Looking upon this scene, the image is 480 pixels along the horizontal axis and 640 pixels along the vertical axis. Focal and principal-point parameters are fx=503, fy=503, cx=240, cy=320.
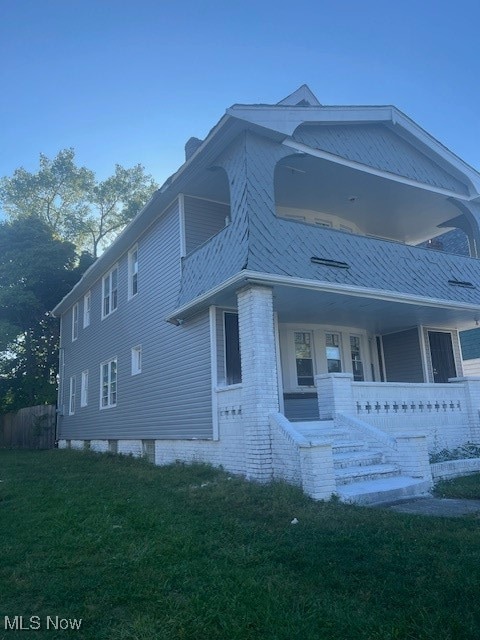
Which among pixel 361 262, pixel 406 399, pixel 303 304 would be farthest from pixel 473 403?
pixel 303 304

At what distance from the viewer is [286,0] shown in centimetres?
1170

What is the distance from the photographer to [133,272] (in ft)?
51.4

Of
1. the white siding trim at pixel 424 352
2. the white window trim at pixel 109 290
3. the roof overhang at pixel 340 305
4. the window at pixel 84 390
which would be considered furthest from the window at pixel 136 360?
the white siding trim at pixel 424 352

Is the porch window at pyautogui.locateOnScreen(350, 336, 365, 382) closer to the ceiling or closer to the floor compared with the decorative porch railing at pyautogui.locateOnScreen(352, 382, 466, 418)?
closer to the ceiling

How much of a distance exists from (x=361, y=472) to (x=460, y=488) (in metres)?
1.65

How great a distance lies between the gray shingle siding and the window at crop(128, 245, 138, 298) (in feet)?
22.5

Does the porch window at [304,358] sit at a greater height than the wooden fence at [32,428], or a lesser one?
greater

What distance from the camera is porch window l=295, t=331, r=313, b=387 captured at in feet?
41.7

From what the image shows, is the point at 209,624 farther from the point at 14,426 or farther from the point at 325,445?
the point at 14,426

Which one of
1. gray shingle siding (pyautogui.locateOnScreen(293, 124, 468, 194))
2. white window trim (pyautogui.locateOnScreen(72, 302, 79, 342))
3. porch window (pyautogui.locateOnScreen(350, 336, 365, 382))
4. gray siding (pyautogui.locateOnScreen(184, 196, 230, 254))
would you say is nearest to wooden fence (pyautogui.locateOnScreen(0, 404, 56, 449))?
white window trim (pyautogui.locateOnScreen(72, 302, 79, 342))

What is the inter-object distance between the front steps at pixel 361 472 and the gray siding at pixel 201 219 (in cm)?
528

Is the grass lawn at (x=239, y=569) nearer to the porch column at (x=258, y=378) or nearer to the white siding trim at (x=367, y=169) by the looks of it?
the porch column at (x=258, y=378)

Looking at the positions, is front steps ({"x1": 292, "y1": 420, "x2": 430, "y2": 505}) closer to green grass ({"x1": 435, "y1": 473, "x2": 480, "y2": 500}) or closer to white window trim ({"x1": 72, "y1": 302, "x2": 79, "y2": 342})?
green grass ({"x1": 435, "y1": 473, "x2": 480, "y2": 500})

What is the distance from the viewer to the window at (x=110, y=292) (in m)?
17.3
